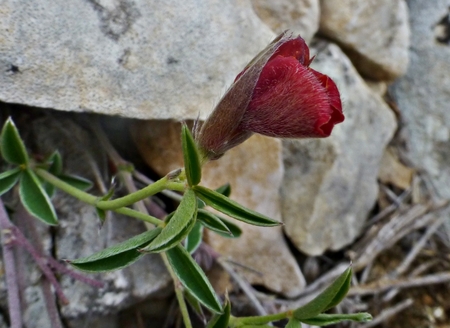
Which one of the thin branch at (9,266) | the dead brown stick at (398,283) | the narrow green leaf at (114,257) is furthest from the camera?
the dead brown stick at (398,283)

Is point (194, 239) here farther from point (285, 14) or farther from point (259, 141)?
point (285, 14)

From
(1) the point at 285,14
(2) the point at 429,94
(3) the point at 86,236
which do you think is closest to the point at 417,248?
(2) the point at 429,94

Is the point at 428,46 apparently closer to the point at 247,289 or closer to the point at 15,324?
the point at 247,289

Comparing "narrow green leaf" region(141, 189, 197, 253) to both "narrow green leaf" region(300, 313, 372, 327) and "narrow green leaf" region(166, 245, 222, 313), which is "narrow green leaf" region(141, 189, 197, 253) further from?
"narrow green leaf" region(300, 313, 372, 327)

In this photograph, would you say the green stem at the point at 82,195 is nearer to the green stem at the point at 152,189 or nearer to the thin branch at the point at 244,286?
the green stem at the point at 152,189

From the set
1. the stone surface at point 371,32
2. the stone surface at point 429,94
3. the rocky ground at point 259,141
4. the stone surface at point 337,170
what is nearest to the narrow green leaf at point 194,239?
the rocky ground at point 259,141

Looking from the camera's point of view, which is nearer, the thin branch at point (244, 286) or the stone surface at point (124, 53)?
the stone surface at point (124, 53)

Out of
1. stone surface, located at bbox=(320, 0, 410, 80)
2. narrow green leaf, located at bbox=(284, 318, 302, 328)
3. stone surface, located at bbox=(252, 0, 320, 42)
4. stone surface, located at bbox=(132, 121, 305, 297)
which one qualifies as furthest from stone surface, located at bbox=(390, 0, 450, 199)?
narrow green leaf, located at bbox=(284, 318, 302, 328)
